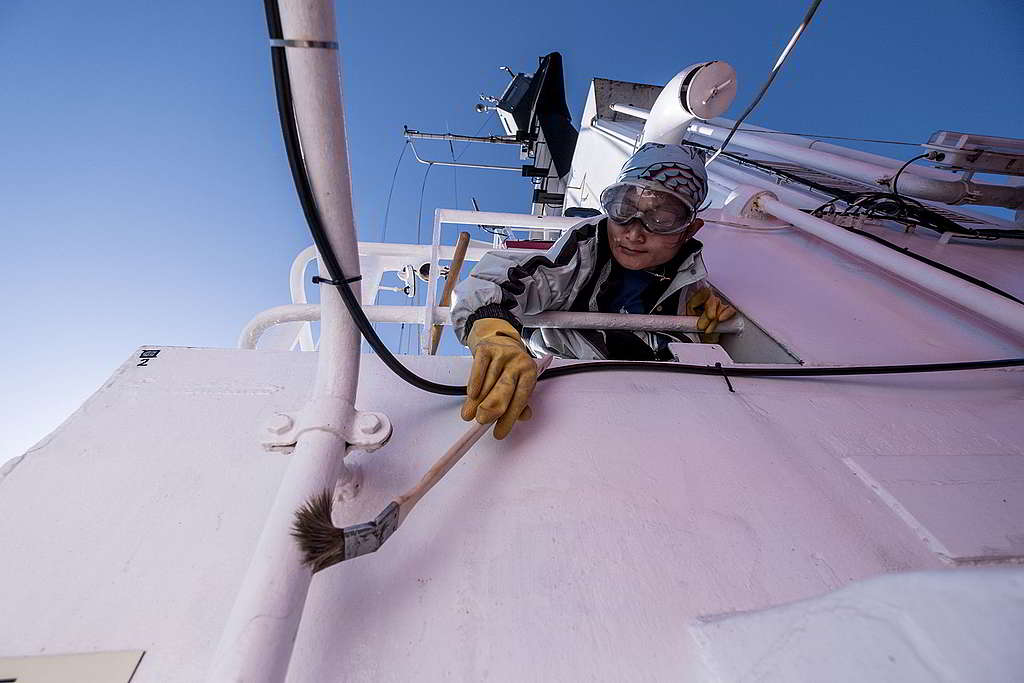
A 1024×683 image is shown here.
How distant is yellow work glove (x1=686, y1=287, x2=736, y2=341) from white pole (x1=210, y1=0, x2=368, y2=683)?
940 millimetres

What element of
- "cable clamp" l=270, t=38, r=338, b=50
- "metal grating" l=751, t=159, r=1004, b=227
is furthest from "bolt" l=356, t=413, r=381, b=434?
"metal grating" l=751, t=159, r=1004, b=227

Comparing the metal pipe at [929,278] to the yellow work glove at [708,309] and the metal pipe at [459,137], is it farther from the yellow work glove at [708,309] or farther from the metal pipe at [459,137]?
the metal pipe at [459,137]

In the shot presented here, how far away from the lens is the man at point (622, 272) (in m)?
1.09

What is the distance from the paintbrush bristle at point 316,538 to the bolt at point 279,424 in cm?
16

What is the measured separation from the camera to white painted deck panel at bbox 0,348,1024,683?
40 centimetres

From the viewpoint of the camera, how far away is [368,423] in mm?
588

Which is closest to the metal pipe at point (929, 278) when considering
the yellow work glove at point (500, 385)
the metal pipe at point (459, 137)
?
the yellow work glove at point (500, 385)

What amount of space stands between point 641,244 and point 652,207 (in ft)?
0.38

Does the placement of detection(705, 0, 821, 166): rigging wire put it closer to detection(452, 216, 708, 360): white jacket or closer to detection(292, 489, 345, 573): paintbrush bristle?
detection(452, 216, 708, 360): white jacket

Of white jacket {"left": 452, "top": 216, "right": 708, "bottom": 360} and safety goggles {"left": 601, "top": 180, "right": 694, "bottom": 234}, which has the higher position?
safety goggles {"left": 601, "top": 180, "right": 694, "bottom": 234}

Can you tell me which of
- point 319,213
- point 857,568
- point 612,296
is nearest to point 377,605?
point 319,213

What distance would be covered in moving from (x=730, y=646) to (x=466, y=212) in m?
1.92

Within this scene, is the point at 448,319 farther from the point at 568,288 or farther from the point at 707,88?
the point at 707,88

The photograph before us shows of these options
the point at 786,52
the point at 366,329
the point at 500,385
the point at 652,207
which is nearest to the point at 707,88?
the point at 786,52
